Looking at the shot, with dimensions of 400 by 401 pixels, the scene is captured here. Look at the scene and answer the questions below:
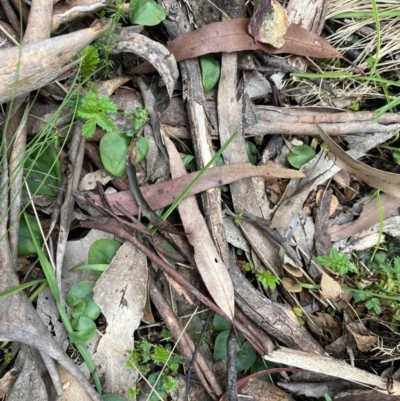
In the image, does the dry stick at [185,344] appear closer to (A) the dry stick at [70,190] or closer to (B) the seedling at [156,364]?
(B) the seedling at [156,364]

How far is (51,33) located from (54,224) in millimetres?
610

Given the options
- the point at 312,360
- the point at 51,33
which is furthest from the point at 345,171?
the point at 51,33

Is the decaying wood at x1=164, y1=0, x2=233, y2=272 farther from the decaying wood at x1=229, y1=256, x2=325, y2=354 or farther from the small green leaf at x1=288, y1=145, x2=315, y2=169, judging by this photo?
the small green leaf at x1=288, y1=145, x2=315, y2=169

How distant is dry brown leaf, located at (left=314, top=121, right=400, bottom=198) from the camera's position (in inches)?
64.5

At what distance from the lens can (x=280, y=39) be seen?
5.09 feet

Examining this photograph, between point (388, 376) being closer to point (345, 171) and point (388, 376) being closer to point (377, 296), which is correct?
point (377, 296)

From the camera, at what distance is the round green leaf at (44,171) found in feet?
4.75

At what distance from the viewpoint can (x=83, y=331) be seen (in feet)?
4.62

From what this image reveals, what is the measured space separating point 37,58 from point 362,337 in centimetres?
141

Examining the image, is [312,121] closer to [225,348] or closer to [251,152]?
[251,152]

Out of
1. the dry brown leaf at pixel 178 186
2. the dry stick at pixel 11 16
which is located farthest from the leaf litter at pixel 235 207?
the dry stick at pixel 11 16

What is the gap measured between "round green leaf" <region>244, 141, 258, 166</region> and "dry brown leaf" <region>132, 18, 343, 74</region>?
33 centimetres

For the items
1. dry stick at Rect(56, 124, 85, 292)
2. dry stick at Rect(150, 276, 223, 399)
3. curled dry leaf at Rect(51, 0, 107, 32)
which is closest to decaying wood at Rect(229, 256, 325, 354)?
dry stick at Rect(150, 276, 223, 399)

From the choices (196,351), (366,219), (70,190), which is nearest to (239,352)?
(196,351)
